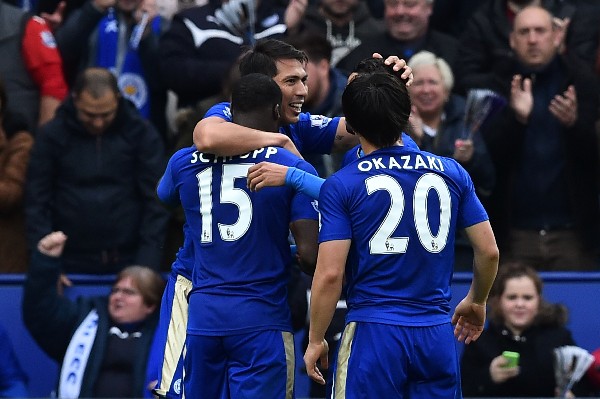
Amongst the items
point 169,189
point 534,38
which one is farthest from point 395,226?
point 534,38

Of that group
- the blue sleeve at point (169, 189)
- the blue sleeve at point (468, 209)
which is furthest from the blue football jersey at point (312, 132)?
the blue sleeve at point (468, 209)

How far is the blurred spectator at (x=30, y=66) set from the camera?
403 inches

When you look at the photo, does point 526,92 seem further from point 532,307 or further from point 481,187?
point 532,307

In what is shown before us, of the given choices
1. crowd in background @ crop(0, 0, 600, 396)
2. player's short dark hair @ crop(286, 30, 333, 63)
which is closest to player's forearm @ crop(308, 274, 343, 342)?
crowd in background @ crop(0, 0, 600, 396)

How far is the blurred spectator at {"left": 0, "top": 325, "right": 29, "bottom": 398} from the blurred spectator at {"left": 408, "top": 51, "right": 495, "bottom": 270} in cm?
299

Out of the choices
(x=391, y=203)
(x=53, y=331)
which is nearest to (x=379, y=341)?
(x=391, y=203)

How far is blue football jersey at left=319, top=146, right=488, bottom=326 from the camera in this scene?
20.0 ft

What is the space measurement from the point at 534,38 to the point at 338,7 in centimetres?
147

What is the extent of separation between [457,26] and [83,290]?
11.9 ft

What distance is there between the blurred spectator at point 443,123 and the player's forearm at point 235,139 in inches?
122

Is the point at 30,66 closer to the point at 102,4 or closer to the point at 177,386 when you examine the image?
the point at 102,4

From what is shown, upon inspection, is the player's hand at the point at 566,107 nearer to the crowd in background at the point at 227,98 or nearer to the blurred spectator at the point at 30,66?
the crowd in background at the point at 227,98

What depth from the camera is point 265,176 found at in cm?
621

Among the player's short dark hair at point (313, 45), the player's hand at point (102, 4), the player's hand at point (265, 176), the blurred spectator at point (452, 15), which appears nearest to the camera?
the player's hand at point (265, 176)
